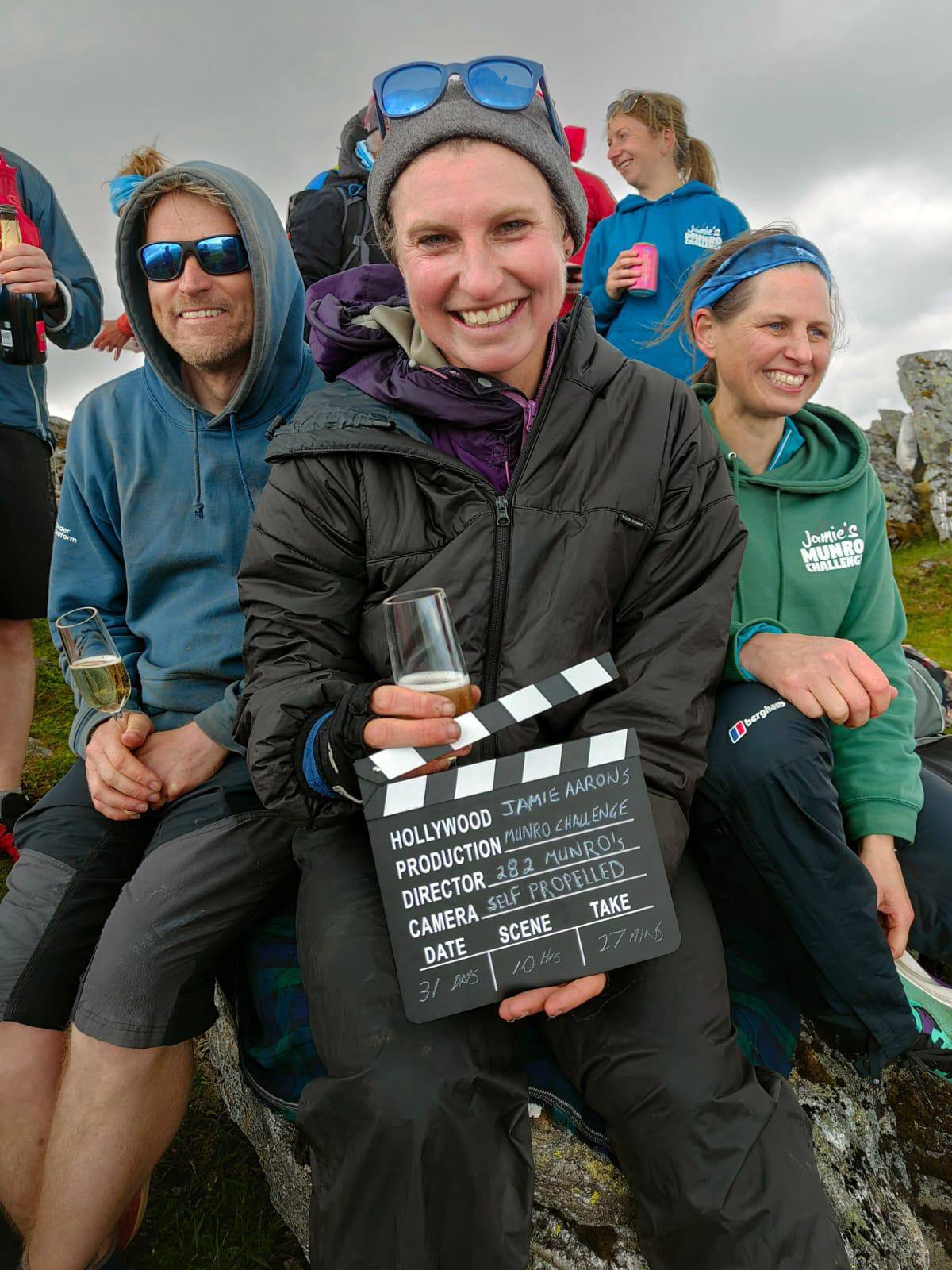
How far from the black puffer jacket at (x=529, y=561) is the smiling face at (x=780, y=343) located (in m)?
0.79

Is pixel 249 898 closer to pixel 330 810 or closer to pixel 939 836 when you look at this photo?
pixel 330 810

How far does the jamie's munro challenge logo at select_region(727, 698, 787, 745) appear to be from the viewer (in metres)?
2.65

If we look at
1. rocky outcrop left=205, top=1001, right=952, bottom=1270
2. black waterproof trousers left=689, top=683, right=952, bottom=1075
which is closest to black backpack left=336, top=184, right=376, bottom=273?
black waterproof trousers left=689, top=683, right=952, bottom=1075

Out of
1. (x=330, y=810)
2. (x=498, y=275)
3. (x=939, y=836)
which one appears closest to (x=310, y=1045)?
(x=330, y=810)

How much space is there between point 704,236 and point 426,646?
4995mm

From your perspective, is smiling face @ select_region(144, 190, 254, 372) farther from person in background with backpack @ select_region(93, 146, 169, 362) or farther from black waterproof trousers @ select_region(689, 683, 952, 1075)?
black waterproof trousers @ select_region(689, 683, 952, 1075)

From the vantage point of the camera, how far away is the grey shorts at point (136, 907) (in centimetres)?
256

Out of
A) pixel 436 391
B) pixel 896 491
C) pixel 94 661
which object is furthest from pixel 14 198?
pixel 896 491

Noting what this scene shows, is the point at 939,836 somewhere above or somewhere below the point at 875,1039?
above

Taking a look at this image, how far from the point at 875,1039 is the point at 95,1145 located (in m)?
2.23

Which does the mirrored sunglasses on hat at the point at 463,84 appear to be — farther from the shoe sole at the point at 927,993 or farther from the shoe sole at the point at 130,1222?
the shoe sole at the point at 130,1222

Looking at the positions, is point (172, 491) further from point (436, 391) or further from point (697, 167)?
point (697, 167)

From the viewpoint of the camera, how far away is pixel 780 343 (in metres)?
3.32

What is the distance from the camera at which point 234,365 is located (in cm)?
349
